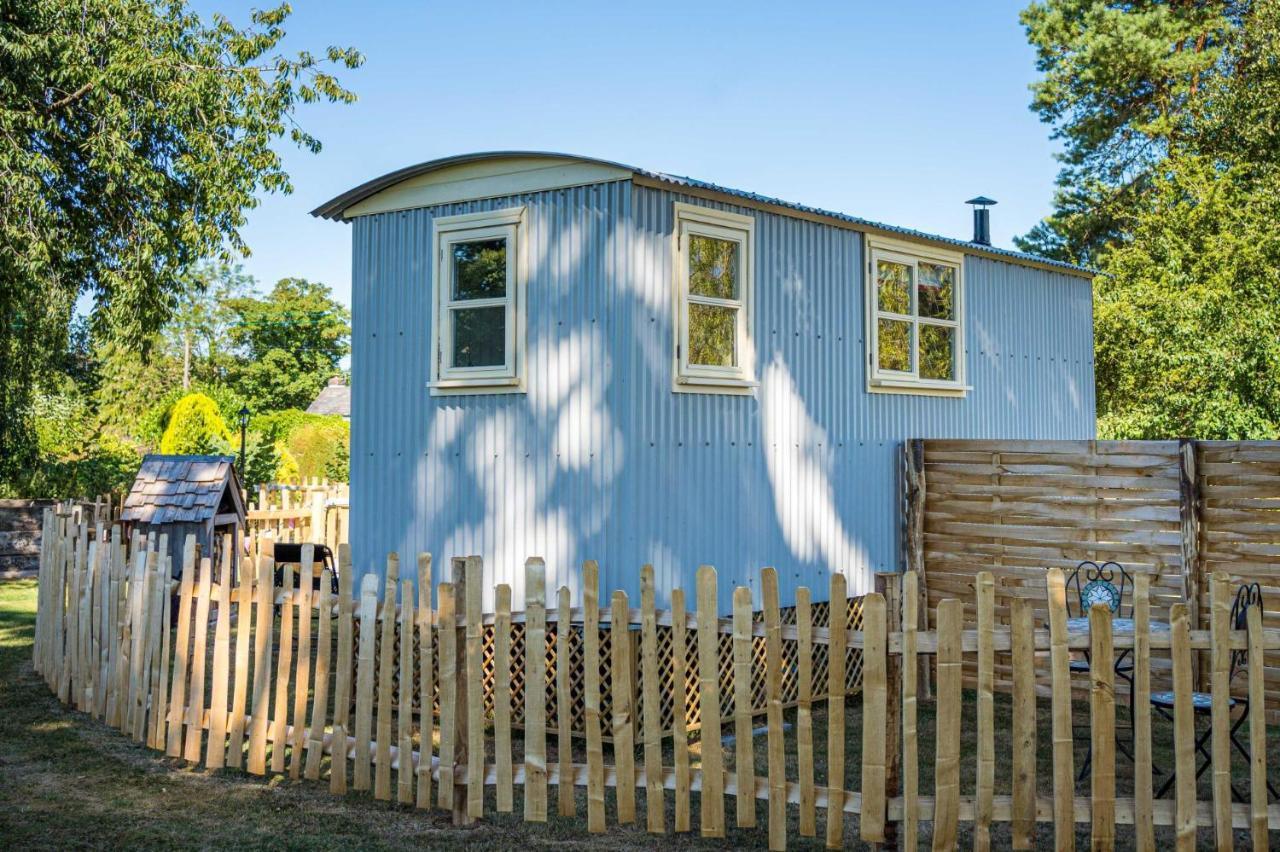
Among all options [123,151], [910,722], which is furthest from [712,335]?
[123,151]

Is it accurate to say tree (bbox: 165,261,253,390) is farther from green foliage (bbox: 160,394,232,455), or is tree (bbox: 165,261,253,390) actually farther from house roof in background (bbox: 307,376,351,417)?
green foliage (bbox: 160,394,232,455)

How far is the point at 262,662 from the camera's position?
24.4 feet

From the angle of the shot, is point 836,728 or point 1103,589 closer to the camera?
point 836,728

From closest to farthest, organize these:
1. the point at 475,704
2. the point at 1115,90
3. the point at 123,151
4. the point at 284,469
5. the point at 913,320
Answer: the point at 475,704 → the point at 913,320 → the point at 123,151 → the point at 284,469 → the point at 1115,90

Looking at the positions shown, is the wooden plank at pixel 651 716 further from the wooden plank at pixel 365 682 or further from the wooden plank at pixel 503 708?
the wooden plank at pixel 365 682

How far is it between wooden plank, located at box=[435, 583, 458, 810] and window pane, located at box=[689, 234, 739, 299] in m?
3.85

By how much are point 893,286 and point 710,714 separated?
266 inches

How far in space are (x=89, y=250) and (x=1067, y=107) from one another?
2487 cm

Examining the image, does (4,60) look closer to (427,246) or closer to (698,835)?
(427,246)

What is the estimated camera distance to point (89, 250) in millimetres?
19109

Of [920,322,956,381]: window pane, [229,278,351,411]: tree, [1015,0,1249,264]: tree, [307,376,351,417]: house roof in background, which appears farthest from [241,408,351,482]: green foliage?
[920,322,956,381]: window pane

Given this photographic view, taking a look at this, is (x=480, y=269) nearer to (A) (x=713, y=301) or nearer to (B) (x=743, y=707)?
(A) (x=713, y=301)

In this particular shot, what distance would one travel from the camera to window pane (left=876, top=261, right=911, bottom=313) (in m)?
11.6

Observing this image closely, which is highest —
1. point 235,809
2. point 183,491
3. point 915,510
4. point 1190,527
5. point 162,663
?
Result: point 183,491
